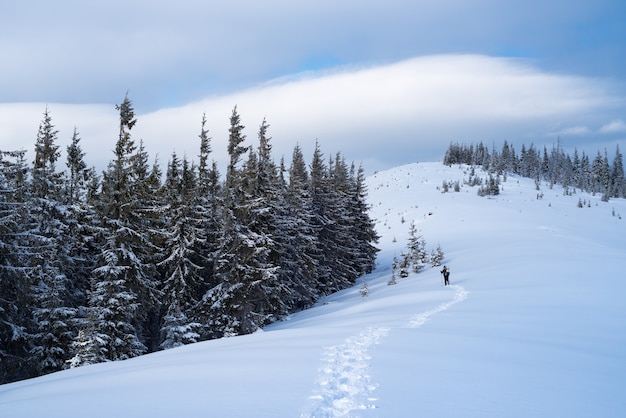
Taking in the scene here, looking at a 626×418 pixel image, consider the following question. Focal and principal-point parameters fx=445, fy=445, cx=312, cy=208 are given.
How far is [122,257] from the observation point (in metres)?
20.5

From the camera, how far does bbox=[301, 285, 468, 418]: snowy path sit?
6449 millimetres

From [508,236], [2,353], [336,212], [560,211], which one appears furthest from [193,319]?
[560,211]

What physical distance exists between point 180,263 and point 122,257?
4280mm

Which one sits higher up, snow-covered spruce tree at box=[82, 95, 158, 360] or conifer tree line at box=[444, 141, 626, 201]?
conifer tree line at box=[444, 141, 626, 201]

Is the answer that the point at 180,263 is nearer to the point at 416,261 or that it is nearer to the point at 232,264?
the point at 232,264

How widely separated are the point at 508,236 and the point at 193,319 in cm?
3490

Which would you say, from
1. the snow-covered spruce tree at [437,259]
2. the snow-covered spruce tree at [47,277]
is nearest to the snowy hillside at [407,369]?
the snow-covered spruce tree at [47,277]

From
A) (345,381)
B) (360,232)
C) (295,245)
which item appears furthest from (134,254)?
(360,232)

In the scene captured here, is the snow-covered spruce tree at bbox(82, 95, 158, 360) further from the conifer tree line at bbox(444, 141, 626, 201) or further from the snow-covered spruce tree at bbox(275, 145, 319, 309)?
the conifer tree line at bbox(444, 141, 626, 201)

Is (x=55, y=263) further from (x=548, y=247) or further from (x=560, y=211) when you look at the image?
(x=560, y=211)

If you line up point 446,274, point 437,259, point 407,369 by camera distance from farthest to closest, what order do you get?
point 437,259 < point 446,274 < point 407,369

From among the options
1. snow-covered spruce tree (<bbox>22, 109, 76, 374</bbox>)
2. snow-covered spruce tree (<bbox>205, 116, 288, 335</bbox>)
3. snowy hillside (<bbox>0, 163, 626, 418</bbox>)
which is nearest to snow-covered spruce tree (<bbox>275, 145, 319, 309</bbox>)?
snow-covered spruce tree (<bbox>205, 116, 288, 335</bbox>)

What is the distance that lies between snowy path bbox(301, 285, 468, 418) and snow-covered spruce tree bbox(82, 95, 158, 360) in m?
11.9

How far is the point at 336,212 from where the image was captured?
130 ft
